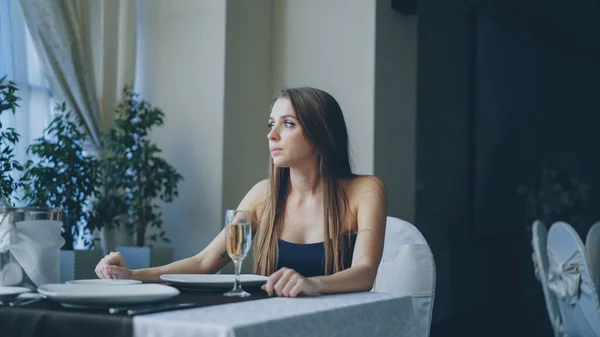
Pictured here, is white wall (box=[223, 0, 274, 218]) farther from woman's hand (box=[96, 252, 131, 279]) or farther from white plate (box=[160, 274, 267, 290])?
white plate (box=[160, 274, 267, 290])

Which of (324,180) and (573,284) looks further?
(324,180)

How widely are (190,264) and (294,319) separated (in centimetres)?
84

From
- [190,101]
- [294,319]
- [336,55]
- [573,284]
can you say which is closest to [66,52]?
[190,101]

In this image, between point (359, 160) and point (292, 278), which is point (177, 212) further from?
point (292, 278)

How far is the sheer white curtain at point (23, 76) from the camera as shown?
11.2ft

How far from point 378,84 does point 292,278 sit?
296 cm

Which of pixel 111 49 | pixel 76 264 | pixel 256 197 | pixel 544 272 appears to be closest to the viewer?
pixel 256 197

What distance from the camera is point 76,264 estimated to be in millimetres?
3137

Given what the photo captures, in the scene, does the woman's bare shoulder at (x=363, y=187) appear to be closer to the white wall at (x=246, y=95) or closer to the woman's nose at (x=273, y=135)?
the woman's nose at (x=273, y=135)

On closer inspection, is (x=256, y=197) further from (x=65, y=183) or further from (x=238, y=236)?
(x=65, y=183)

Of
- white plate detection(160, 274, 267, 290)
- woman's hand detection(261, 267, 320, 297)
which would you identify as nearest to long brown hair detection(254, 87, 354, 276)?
white plate detection(160, 274, 267, 290)

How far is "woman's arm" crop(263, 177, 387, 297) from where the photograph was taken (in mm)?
1334

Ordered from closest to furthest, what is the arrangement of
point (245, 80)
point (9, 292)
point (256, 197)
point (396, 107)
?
1. point (9, 292)
2. point (256, 197)
3. point (245, 80)
4. point (396, 107)

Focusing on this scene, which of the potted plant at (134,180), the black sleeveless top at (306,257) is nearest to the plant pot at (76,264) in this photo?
the potted plant at (134,180)
